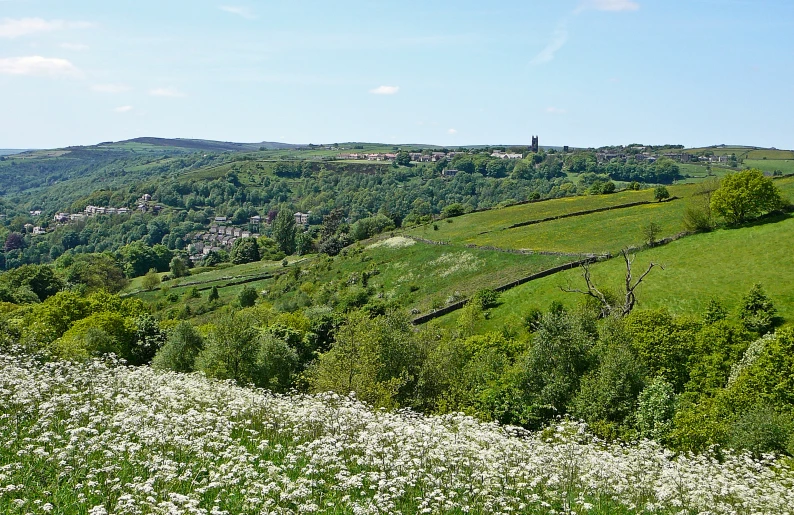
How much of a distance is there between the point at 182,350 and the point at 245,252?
341 ft

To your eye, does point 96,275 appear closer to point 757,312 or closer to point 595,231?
point 595,231

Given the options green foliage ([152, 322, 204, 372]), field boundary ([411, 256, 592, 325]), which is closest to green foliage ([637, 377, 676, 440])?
green foliage ([152, 322, 204, 372])

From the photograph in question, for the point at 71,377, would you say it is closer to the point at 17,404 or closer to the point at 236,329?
the point at 17,404

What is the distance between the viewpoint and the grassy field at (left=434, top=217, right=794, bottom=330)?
5297 centimetres

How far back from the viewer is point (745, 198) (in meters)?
69.6

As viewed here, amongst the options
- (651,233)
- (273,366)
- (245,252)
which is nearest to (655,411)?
(273,366)

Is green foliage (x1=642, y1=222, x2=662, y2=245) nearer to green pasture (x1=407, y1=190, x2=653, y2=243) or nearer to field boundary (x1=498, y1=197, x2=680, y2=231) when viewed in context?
field boundary (x1=498, y1=197, x2=680, y2=231)

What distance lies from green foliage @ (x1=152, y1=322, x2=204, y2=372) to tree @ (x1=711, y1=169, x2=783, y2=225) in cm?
5796

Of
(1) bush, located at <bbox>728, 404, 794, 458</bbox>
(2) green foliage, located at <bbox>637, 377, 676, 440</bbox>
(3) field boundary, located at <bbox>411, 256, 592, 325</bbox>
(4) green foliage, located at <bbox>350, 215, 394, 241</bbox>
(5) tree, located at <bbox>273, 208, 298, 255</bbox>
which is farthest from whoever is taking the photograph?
(5) tree, located at <bbox>273, 208, 298, 255</bbox>

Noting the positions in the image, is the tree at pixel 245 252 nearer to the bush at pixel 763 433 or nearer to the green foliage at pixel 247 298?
the green foliage at pixel 247 298

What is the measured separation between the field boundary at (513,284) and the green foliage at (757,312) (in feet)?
63.8

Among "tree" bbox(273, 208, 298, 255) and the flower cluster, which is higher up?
the flower cluster

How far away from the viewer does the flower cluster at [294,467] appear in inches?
477

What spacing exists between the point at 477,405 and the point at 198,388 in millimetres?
16697
